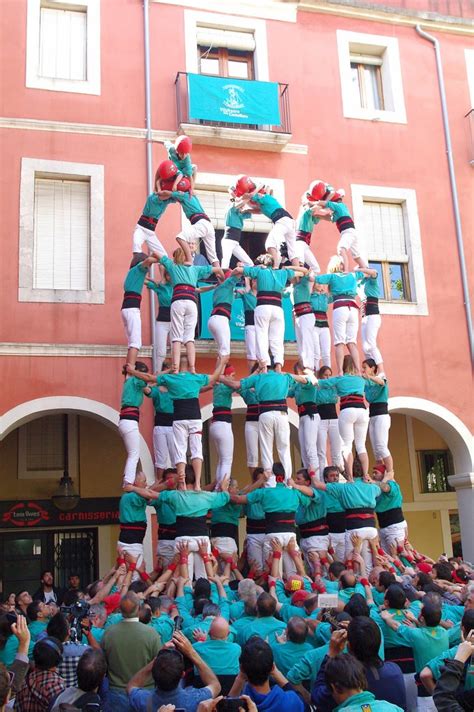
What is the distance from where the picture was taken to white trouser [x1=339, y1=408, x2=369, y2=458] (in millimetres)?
12039

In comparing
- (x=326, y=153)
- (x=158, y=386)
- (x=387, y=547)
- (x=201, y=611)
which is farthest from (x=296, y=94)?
(x=201, y=611)

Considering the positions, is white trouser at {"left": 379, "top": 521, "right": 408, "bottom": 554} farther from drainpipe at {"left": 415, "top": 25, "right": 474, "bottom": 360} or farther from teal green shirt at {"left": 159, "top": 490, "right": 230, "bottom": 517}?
drainpipe at {"left": 415, "top": 25, "right": 474, "bottom": 360}

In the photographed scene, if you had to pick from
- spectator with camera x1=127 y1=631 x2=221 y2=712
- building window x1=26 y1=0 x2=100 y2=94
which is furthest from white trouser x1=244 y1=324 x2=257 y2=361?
spectator with camera x1=127 y1=631 x2=221 y2=712

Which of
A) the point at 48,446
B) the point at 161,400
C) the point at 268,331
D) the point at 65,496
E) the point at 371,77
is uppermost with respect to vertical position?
the point at 371,77

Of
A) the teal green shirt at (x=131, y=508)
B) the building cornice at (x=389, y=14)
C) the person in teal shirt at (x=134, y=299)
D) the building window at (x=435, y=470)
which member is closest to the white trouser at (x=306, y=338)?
the person in teal shirt at (x=134, y=299)

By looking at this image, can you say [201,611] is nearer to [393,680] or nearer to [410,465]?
[393,680]

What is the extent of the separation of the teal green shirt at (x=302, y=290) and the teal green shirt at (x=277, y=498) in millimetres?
3382

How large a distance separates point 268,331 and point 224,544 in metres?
3.00

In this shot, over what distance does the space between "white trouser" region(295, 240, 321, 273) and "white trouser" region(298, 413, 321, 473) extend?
2.46 m

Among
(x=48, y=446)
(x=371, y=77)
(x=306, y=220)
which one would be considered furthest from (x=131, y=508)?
(x=371, y=77)

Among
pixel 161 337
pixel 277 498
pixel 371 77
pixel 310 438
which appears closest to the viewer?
pixel 277 498

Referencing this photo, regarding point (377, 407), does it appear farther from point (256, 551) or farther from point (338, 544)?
point (256, 551)

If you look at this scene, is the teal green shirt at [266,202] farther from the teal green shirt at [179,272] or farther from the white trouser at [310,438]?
the white trouser at [310,438]

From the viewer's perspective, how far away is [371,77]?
17.5 m
